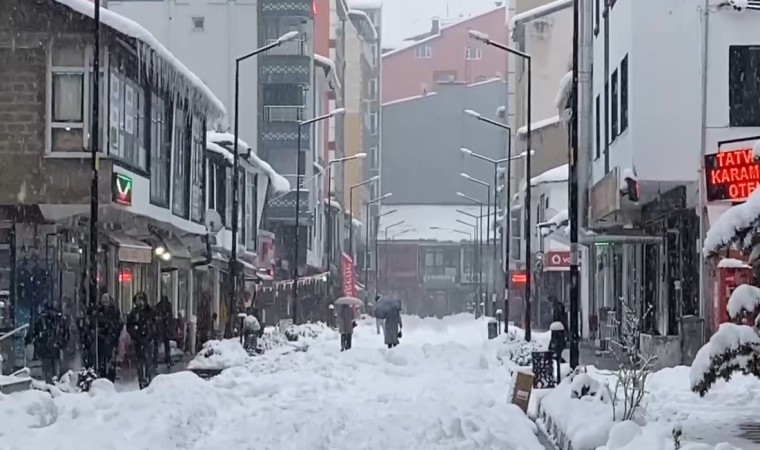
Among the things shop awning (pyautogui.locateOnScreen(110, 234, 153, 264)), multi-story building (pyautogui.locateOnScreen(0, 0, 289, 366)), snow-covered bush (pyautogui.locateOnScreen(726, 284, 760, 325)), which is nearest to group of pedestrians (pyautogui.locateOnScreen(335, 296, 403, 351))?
shop awning (pyautogui.locateOnScreen(110, 234, 153, 264))

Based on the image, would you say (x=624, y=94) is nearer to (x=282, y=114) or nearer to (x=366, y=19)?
(x=282, y=114)

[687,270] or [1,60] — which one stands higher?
[1,60]

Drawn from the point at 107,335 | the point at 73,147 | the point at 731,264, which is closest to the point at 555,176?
the point at 731,264

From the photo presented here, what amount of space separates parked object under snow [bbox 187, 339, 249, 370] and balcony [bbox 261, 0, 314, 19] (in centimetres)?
3896

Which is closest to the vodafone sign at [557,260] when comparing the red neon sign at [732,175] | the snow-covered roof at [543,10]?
the snow-covered roof at [543,10]

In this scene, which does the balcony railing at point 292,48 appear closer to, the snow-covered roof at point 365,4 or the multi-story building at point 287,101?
the multi-story building at point 287,101

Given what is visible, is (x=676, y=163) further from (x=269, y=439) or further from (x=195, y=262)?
(x=195, y=262)

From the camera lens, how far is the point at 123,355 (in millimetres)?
29125

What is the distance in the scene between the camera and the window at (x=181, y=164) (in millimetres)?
36031

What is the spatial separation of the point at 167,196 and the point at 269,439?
63.2 ft

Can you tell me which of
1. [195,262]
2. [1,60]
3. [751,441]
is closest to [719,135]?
[751,441]

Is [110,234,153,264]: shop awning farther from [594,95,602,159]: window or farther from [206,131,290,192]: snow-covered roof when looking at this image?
[594,95,602,159]: window

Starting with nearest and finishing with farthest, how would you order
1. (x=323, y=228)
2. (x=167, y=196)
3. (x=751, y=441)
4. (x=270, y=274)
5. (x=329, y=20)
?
(x=751, y=441) → (x=167, y=196) → (x=270, y=274) → (x=323, y=228) → (x=329, y=20)

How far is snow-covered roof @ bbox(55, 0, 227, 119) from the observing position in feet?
91.5
